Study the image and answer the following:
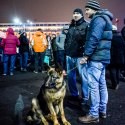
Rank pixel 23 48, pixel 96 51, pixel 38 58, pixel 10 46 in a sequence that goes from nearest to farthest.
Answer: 1. pixel 96 51
2. pixel 10 46
3. pixel 38 58
4. pixel 23 48

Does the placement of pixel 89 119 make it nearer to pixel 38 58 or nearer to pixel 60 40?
pixel 60 40

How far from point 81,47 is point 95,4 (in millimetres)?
1463

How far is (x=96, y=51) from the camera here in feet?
17.8

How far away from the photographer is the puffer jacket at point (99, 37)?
5219 millimetres

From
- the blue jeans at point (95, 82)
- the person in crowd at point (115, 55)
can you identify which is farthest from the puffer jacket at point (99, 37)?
the person in crowd at point (115, 55)

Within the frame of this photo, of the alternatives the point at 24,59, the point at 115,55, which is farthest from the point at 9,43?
the point at 115,55

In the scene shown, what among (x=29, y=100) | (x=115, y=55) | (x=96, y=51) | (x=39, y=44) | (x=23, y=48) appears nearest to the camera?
(x=96, y=51)

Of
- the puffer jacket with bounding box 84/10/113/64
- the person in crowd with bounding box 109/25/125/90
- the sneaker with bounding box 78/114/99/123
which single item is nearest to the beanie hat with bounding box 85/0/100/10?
the puffer jacket with bounding box 84/10/113/64

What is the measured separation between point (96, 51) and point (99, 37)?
1.01ft

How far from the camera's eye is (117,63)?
29.6ft

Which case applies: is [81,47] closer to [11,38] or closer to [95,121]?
[95,121]

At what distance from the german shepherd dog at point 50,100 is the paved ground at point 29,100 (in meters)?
0.53

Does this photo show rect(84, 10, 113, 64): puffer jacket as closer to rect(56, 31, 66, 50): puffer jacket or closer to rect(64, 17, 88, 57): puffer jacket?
rect(64, 17, 88, 57): puffer jacket

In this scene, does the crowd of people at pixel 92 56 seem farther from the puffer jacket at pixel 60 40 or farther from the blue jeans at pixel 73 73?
the puffer jacket at pixel 60 40
